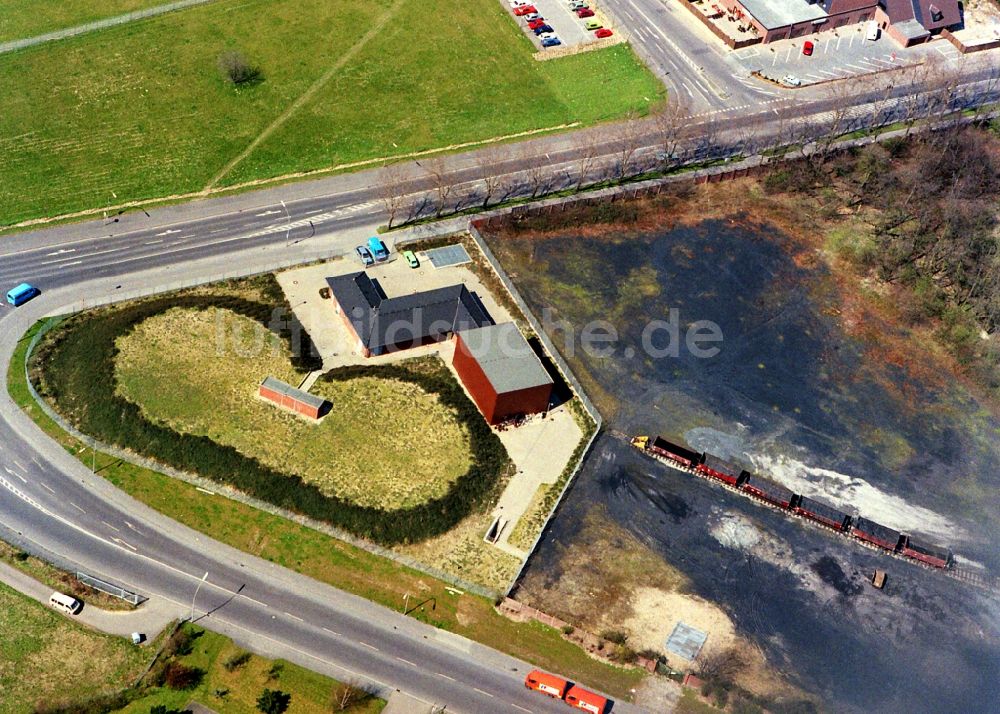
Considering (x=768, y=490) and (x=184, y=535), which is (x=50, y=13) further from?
(x=768, y=490)

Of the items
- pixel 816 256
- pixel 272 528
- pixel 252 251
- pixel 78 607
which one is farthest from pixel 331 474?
pixel 816 256

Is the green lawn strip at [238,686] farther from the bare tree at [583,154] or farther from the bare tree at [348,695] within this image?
the bare tree at [583,154]

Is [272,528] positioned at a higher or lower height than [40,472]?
higher

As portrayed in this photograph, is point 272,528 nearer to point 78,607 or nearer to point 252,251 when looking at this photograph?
point 78,607

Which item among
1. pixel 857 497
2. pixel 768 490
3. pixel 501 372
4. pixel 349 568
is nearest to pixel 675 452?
pixel 768 490

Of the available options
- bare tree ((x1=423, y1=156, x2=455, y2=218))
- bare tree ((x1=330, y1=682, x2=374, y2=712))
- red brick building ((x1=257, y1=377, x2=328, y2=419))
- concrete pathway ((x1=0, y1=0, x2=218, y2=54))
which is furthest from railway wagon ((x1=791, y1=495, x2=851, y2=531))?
concrete pathway ((x1=0, y1=0, x2=218, y2=54))

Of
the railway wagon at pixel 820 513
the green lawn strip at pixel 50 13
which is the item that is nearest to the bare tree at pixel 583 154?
the railway wagon at pixel 820 513
